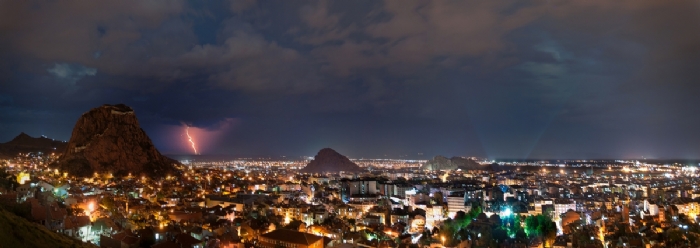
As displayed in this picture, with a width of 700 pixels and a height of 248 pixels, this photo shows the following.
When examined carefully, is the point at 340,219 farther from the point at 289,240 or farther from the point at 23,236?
the point at 23,236

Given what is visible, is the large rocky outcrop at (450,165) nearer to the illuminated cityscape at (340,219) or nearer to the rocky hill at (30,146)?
the illuminated cityscape at (340,219)

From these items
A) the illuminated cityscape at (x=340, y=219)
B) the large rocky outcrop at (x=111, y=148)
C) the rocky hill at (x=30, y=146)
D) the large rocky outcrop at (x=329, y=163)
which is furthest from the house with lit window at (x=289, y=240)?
the large rocky outcrop at (x=329, y=163)

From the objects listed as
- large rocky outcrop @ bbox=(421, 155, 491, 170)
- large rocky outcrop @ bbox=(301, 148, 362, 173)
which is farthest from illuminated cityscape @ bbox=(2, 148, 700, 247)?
large rocky outcrop @ bbox=(421, 155, 491, 170)

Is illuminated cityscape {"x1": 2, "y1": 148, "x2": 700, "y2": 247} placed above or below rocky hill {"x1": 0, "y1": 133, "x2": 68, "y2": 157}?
below

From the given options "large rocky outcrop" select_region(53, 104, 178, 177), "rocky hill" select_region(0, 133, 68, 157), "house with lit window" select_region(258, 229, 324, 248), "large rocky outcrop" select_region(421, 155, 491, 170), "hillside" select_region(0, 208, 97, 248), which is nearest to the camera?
"hillside" select_region(0, 208, 97, 248)

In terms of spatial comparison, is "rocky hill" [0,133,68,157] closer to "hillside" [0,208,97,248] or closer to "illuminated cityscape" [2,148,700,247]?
"illuminated cityscape" [2,148,700,247]

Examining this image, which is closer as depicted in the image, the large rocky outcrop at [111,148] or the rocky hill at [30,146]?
the large rocky outcrop at [111,148]
